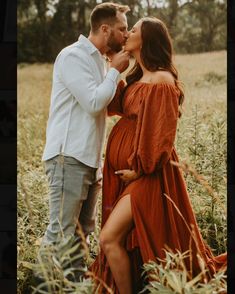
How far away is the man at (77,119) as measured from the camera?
2559 millimetres

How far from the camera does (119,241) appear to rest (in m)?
2.62

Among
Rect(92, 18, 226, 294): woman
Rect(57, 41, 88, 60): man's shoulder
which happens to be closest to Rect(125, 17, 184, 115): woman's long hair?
Rect(92, 18, 226, 294): woman

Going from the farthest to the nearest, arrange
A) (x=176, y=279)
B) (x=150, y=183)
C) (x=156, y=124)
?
1. (x=150, y=183)
2. (x=156, y=124)
3. (x=176, y=279)

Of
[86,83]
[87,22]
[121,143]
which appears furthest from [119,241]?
[87,22]

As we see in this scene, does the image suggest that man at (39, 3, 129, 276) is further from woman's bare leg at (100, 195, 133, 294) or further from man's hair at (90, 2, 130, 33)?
woman's bare leg at (100, 195, 133, 294)

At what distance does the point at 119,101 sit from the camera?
2609 mm

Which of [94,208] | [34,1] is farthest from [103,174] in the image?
[34,1]

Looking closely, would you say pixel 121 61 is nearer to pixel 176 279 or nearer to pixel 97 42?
pixel 97 42

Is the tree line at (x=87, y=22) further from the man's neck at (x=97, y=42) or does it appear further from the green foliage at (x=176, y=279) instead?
the green foliage at (x=176, y=279)

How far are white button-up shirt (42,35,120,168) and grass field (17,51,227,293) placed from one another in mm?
61

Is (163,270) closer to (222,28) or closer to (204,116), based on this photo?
(204,116)

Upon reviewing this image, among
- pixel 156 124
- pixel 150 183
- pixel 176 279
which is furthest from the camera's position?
pixel 150 183

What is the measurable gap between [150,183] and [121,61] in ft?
1.54

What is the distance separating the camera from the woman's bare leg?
8.55 ft
